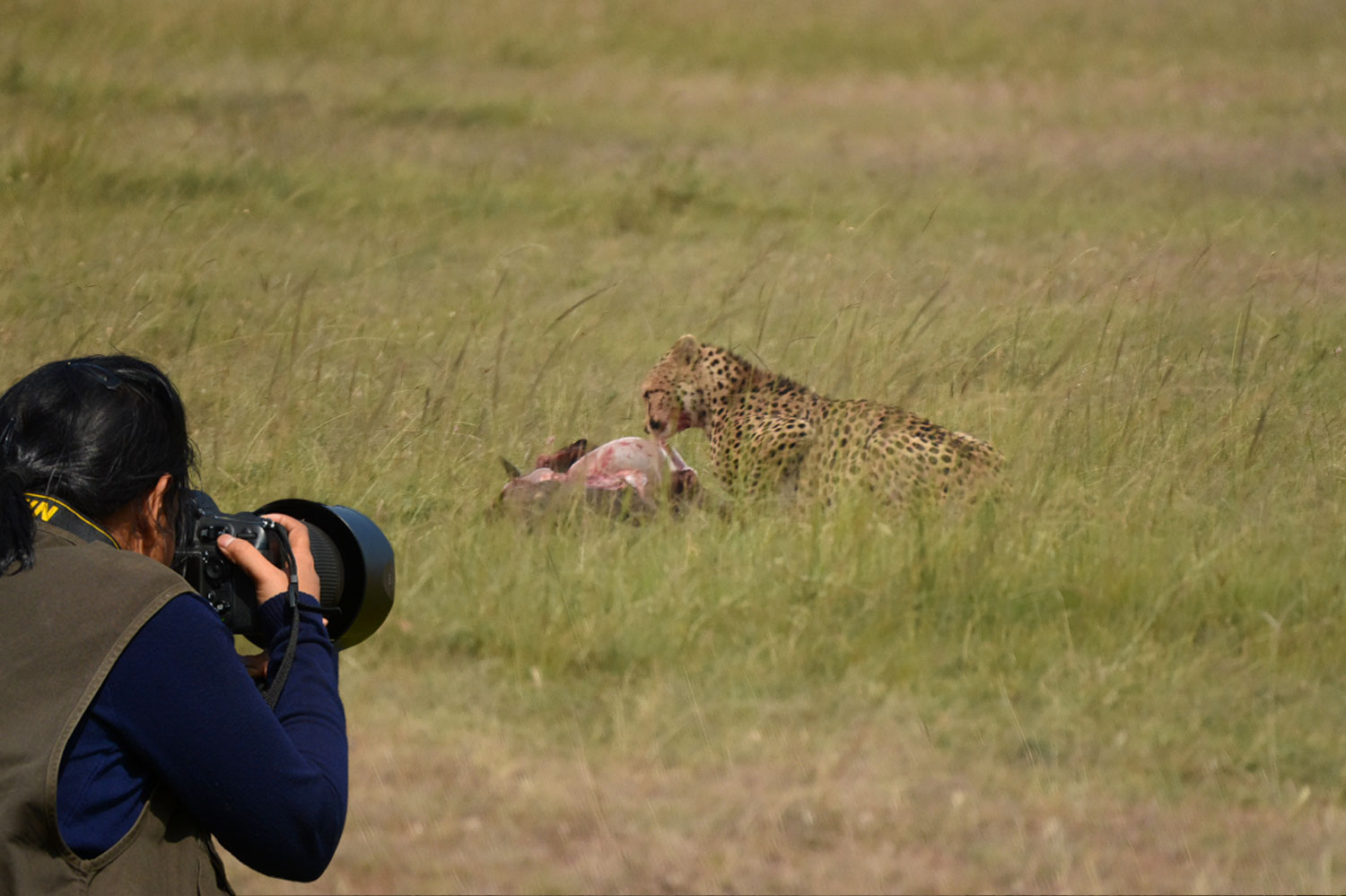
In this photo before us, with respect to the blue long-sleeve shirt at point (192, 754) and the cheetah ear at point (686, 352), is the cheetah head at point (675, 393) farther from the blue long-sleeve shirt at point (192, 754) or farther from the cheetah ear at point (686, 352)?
the blue long-sleeve shirt at point (192, 754)

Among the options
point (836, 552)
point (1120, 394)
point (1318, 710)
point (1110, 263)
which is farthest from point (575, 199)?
point (1318, 710)

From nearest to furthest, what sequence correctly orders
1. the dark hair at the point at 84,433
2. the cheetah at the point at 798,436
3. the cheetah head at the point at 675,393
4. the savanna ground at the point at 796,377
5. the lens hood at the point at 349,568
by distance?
the dark hair at the point at 84,433 < the lens hood at the point at 349,568 < the savanna ground at the point at 796,377 < the cheetah at the point at 798,436 < the cheetah head at the point at 675,393

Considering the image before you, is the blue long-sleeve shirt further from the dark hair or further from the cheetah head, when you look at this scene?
the cheetah head

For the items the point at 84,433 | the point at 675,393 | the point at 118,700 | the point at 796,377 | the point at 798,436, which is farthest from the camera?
the point at 796,377

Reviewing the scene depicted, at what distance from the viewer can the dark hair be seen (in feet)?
5.45

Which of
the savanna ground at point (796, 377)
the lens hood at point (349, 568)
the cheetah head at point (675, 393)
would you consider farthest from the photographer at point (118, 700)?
the cheetah head at point (675, 393)

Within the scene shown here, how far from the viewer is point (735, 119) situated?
12852 millimetres

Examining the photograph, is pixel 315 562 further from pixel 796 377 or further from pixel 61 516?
pixel 796 377

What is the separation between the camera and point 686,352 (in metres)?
5.15

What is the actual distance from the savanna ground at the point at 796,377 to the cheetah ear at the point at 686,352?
1.11ft

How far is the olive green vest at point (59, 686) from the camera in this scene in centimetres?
154

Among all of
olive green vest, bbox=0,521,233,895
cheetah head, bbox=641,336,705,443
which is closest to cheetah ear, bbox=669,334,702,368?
cheetah head, bbox=641,336,705,443

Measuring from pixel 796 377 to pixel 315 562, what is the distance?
4176 mm

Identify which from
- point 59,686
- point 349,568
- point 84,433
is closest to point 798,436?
point 349,568
